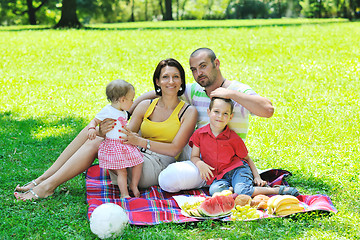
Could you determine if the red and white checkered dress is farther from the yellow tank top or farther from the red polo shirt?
the red polo shirt

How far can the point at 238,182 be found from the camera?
434 centimetres

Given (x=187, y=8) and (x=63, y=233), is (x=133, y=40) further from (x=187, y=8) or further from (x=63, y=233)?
(x=187, y=8)

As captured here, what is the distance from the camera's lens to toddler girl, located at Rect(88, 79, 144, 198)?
437 centimetres

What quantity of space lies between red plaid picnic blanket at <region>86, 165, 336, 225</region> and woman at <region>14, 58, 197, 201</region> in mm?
273

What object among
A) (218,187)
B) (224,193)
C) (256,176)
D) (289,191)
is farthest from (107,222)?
(289,191)

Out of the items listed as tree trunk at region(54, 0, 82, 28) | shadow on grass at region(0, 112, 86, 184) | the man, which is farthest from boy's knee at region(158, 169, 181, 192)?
tree trunk at region(54, 0, 82, 28)

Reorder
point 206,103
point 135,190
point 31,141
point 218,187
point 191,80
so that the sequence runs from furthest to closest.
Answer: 1. point 191,80
2. point 31,141
3. point 206,103
4. point 135,190
5. point 218,187

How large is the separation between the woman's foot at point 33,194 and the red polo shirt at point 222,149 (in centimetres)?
154

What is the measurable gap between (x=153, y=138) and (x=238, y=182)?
1.01 m

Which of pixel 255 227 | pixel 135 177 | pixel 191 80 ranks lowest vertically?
pixel 255 227

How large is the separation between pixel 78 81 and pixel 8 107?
214cm

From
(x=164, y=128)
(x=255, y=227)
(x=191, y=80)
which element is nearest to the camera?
(x=255, y=227)

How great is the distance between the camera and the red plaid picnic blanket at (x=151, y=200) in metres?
3.98

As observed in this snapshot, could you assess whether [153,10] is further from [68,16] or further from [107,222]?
[107,222]
